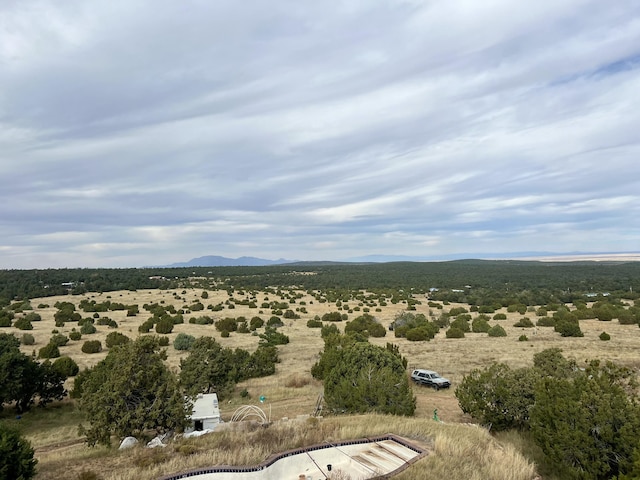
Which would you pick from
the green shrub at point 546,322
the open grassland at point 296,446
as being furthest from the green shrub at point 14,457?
the green shrub at point 546,322

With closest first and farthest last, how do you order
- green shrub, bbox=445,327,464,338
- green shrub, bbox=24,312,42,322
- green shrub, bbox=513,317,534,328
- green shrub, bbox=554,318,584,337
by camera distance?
1. green shrub, bbox=554,318,584,337
2. green shrub, bbox=445,327,464,338
3. green shrub, bbox=513,317,534,328
4. green shrub, bbox=24,312,42,322

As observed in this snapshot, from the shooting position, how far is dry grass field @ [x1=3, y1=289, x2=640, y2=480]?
11.4 m

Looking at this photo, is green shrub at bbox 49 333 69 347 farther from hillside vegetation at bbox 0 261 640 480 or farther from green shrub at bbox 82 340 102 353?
green shrub at bbox 82 340 102 353

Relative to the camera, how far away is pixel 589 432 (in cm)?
1131

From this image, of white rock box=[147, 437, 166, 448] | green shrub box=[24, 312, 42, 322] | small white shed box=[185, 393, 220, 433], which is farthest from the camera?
green shrub box=[24, 312, 42, 322]

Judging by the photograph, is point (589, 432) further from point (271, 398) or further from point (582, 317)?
point (582, 317)

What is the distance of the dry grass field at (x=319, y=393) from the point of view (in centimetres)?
1140

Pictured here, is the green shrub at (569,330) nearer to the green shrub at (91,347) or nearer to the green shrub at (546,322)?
the green shrub at (546,322)

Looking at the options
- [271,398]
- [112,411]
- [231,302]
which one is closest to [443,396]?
[271,398]

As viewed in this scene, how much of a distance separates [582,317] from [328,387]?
40.2 meters

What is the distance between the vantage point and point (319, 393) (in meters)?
23.1

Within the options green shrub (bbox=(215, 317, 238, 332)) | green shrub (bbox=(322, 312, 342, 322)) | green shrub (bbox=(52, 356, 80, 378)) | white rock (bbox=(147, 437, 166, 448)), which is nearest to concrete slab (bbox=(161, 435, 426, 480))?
white rock (bbox=(147, 437, 166, 448))

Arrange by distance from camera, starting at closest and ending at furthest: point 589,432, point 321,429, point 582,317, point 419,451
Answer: point 589,432, point 419,451, point 321,429, point 582,317

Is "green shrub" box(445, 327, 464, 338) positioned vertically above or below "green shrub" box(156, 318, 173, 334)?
below
